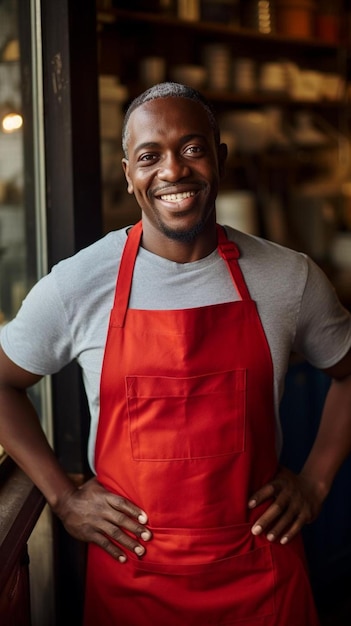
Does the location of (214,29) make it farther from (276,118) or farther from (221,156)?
(221,156)

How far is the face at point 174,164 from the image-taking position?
147 cm

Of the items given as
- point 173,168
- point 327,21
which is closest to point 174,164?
point 173,168

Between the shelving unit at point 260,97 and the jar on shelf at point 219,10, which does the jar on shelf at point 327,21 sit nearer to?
the shelving unit at point 260,97

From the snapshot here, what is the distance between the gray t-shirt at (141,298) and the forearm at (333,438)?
0.69 ft

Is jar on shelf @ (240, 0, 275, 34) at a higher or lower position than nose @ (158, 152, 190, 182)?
lower

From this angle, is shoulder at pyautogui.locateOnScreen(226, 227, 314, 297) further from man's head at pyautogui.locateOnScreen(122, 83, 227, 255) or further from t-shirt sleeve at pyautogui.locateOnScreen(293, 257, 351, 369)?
man's head at pyautogui.locateOnScreen(122, 83, 227, 255)

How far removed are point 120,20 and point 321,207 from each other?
1477 millimetres

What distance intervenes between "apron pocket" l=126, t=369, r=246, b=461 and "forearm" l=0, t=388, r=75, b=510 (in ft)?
0.71

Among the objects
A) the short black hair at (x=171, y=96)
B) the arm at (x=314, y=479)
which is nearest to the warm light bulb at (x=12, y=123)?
the short black hair at (x=171, y=96)

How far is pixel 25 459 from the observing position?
63.4 inches

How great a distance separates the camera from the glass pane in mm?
1840

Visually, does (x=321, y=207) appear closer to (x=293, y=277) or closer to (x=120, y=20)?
(x=120, y=20)

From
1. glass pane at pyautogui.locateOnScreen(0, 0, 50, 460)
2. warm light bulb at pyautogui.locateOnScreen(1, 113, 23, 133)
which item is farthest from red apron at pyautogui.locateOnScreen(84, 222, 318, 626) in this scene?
warm light bulb at pyautogui.locateOnScreen(1, 113, 23, 133)

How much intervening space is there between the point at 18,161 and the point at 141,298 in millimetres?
636
